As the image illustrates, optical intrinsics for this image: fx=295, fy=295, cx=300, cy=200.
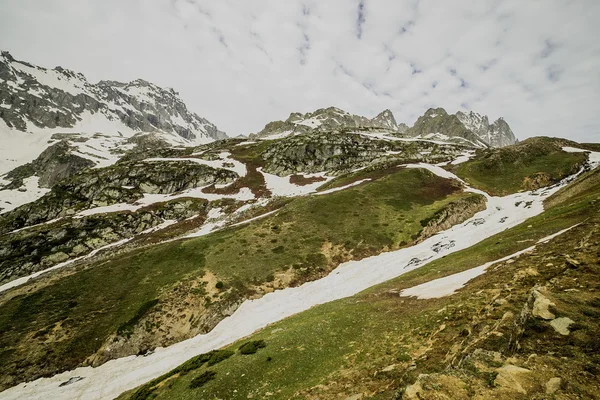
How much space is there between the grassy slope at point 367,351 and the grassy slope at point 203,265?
20.0 meters

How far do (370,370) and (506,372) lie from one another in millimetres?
9766

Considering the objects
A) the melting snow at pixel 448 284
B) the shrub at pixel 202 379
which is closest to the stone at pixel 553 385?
the melting snow at pixel 448 284

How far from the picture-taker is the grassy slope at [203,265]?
42.7m

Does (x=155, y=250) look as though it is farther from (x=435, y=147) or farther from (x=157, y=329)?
(x=435, y=147)

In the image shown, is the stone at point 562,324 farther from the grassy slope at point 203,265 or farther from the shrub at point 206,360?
the grassy slope at point 203,265

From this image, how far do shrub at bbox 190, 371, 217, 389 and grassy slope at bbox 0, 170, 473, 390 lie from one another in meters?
23.4

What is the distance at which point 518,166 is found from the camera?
9331 cm

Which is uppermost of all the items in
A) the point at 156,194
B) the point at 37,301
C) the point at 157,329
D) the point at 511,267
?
the point at 156,194

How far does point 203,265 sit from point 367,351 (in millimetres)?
42481

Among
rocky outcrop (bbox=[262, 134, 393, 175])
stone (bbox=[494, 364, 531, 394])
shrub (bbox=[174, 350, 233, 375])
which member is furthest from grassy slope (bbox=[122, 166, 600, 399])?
rocky outcrop (bbox=[262, 134, 393, 175])

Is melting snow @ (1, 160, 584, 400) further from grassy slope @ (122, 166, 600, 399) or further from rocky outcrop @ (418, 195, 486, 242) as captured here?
grassy slope @ (122, 166, 600, 399)

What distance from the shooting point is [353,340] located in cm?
2333

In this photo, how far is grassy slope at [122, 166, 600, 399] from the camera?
14547mm

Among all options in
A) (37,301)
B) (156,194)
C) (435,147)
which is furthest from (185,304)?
(435,147)
